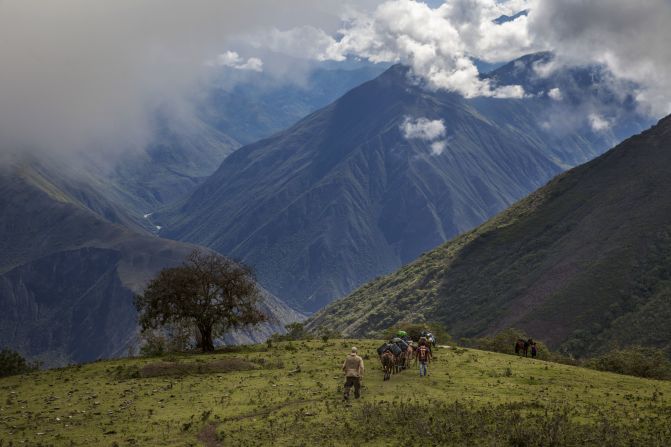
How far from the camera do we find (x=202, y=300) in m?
64.7

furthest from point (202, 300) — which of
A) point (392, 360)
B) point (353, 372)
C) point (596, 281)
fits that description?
point (596, 281)

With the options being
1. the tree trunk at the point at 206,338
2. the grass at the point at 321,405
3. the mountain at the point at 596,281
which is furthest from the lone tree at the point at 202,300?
the mountain at the point at 596,281

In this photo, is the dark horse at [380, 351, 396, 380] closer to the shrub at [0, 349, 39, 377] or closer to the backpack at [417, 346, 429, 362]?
the backpack at [417, 346, 429, 362]

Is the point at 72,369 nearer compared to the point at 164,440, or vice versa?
the point at 164,440

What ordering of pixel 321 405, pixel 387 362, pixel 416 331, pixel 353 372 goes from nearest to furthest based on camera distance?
pixel 321 405 < pixel 353 372 < pixel 387 362 < pixel 416 331

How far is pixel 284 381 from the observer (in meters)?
47.4

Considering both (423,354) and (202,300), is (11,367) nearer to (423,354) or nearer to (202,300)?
(202,300)

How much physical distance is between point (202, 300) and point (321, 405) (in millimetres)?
Answer: 28145

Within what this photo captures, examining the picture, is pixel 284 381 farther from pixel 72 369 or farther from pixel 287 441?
pixel 72 369

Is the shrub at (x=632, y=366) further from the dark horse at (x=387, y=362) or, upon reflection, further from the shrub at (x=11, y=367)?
the shrub at (x=11, y=367)

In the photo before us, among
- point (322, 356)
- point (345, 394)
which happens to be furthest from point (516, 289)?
point (345, 394)

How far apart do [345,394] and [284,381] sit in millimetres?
8829

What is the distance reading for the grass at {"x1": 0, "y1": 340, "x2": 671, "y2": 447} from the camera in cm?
3291

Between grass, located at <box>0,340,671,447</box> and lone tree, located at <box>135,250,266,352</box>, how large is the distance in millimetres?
7707
